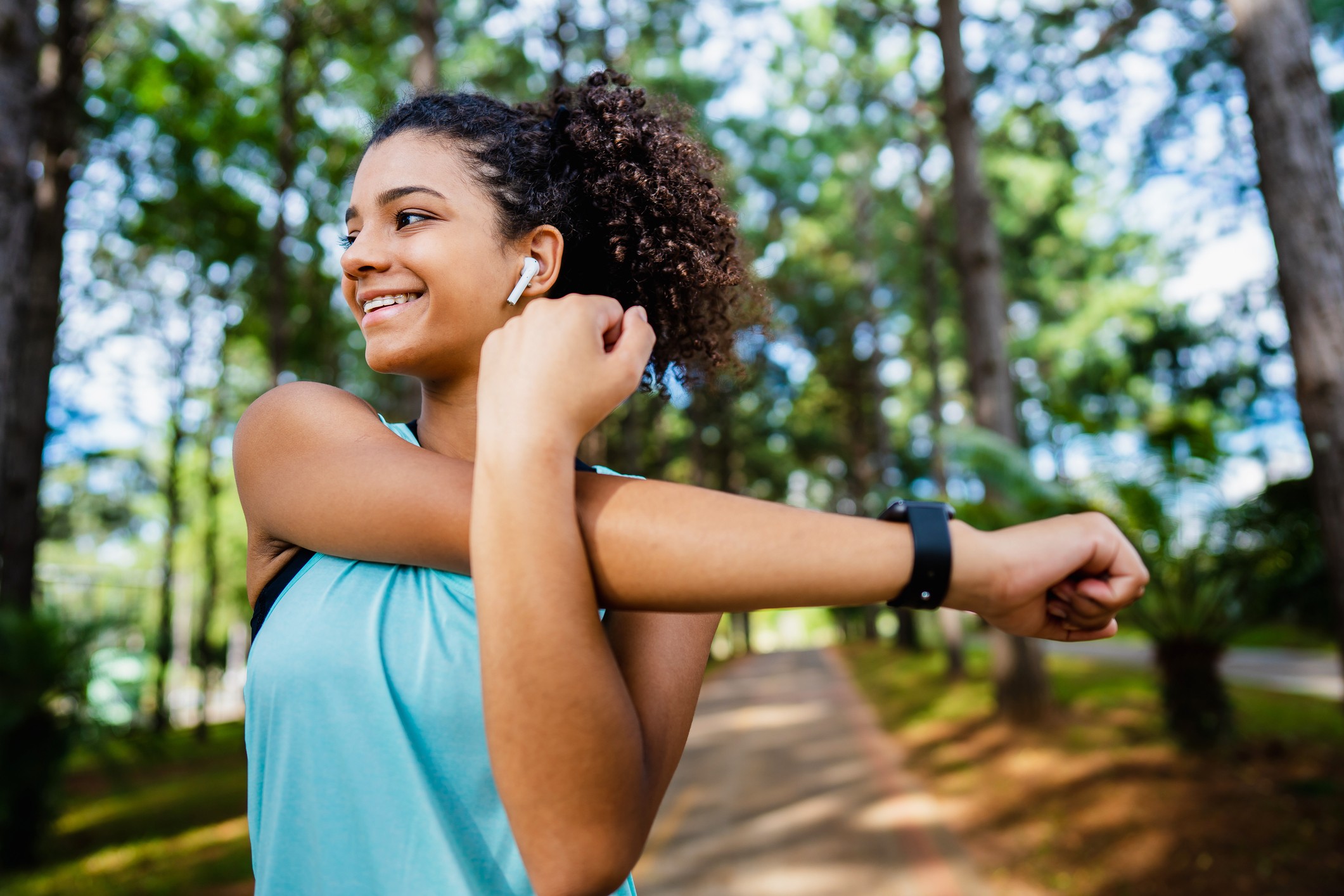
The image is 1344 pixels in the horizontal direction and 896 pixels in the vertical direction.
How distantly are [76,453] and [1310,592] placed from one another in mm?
21332

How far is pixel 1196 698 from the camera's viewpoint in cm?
842

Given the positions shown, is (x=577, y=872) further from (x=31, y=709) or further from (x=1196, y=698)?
(x=1196, y=698)

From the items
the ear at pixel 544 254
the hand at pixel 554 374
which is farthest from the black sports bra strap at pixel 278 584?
the ear at pixel 544 254

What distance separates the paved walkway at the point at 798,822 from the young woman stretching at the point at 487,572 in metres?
5.63

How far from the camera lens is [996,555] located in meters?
1.05

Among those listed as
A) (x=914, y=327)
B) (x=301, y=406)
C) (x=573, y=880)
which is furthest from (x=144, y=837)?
(x=914, y=327)

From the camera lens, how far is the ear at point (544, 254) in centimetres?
148

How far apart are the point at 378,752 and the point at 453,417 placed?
1.83 feet

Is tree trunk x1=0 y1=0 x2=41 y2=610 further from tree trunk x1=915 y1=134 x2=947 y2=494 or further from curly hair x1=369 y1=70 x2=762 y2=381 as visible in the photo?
tree trunk x1=915 y1=134 x2=947 y2=494

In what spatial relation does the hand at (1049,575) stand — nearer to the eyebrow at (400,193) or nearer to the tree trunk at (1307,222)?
the eyebrow at (400,193)

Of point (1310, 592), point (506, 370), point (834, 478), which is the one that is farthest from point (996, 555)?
point (834, 478)

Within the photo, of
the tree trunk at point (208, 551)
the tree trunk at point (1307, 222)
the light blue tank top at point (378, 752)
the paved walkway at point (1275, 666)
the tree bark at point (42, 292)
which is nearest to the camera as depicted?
the light blue tank top at point (378, 752)

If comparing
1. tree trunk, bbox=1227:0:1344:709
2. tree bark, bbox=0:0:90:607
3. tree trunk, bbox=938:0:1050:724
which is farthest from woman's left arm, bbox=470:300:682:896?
Answer: tree trunk, bbox=938:0:1050:724

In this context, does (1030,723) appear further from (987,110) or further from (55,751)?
(55,751)
